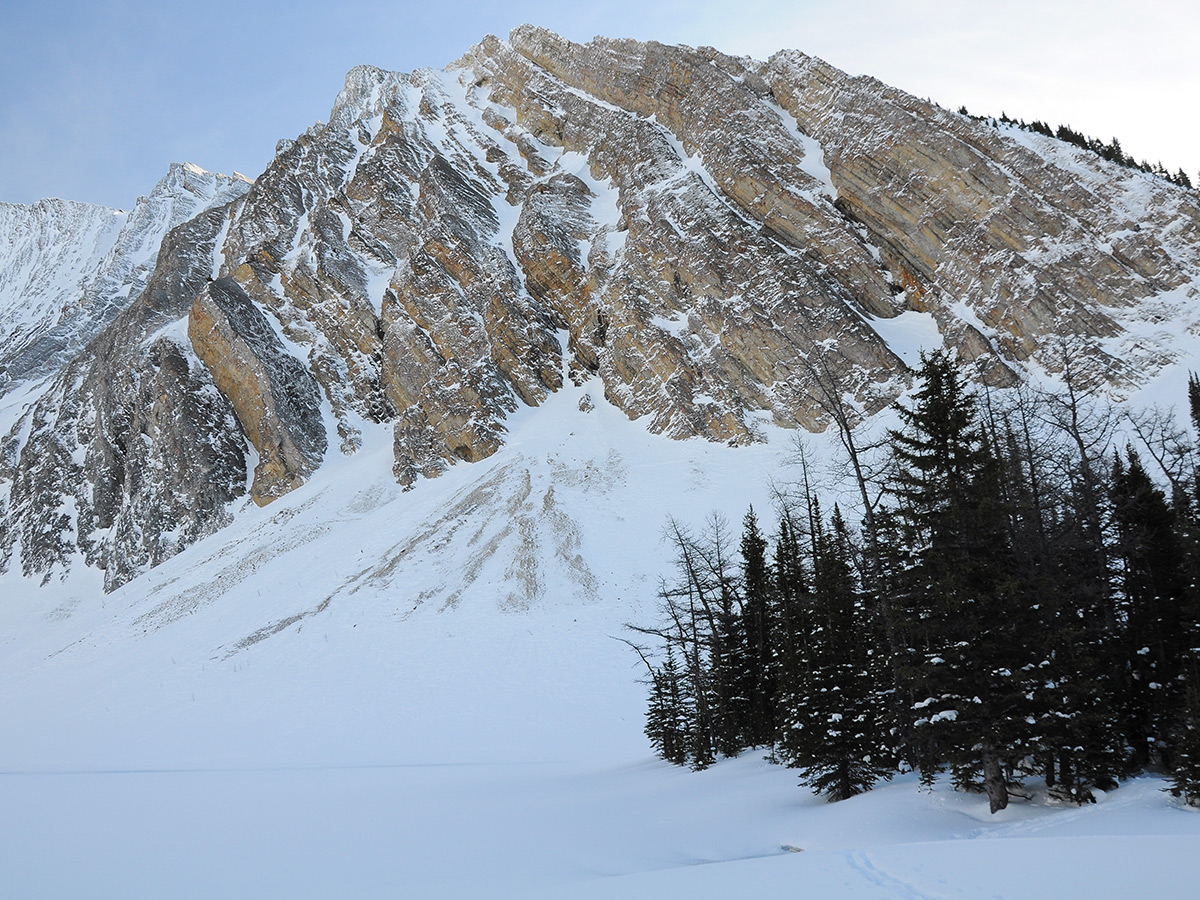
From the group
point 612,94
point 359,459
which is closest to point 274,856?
point 359,459

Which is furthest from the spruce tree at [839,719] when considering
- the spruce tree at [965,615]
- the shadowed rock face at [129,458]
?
the shadowed rock face at [129,458]

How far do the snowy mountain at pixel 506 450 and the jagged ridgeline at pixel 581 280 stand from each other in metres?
0.38

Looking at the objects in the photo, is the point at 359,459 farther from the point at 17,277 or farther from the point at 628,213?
the point at 17,277

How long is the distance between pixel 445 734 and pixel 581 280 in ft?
164

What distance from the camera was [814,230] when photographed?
203 feet

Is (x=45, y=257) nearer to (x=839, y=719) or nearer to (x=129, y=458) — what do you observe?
(x=129, y=458)

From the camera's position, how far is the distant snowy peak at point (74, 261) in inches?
5162

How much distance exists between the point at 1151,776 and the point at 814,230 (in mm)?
54971

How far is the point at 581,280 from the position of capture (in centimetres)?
7069

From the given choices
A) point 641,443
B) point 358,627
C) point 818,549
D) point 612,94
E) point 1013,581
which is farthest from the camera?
point 612,94

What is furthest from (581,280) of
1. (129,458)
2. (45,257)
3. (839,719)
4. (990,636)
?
(45,257)

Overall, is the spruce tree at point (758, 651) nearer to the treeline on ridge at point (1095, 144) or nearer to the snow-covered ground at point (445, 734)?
the snow-covered ground at point (445, 734)

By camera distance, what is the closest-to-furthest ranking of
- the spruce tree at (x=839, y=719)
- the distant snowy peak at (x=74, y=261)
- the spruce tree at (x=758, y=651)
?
the spruce tree at (x=839, y=719) < the spruce tree at (x=758, y=651) < the distant snowy peak at (x=74, y=261)

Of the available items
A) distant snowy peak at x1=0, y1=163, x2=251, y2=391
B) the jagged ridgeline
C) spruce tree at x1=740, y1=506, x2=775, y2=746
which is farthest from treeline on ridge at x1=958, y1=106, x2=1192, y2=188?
distant snowy peak at x1=0, y1=163, x2=251, y2=391
